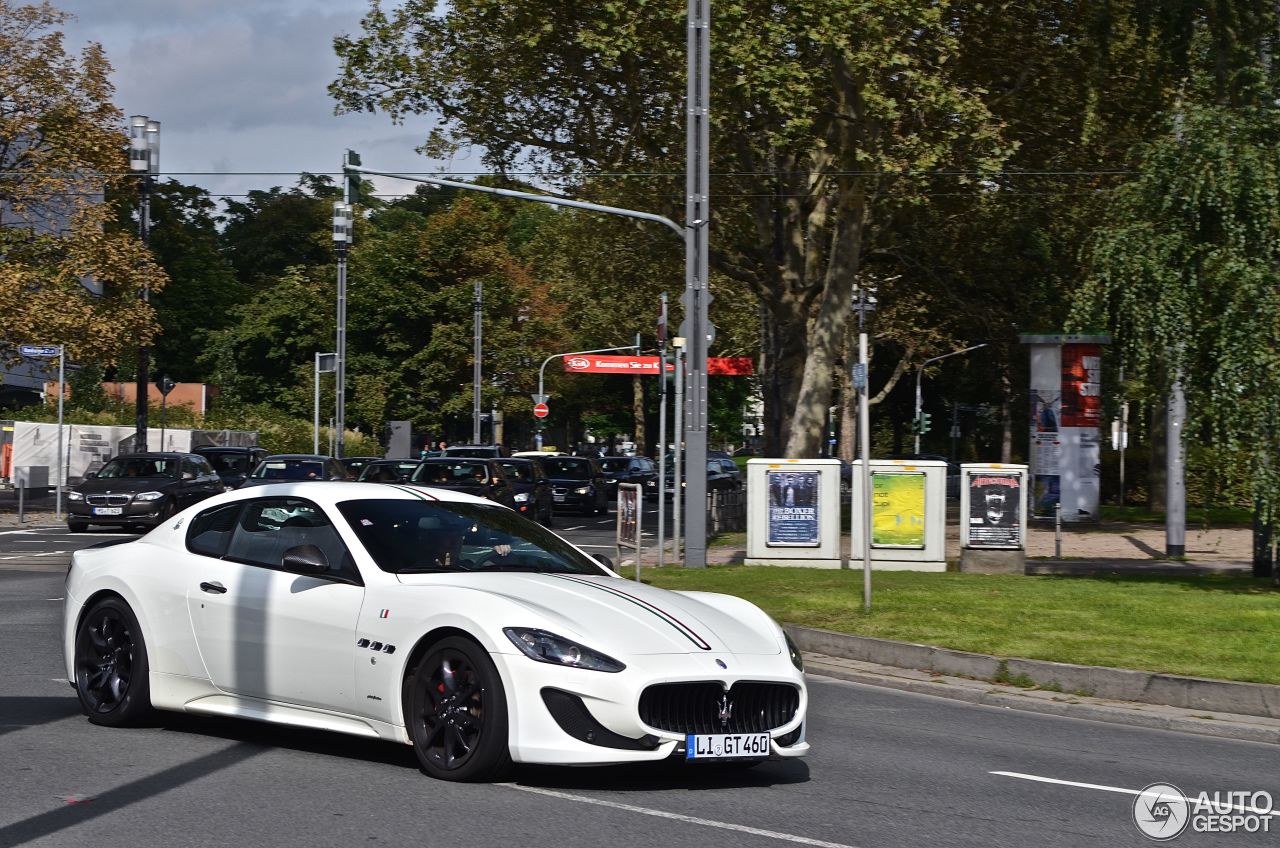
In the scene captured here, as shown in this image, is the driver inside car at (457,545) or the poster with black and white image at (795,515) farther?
the poster with black and white image at (795,515)

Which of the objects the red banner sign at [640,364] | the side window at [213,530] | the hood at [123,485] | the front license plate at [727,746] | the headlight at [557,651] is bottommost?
the front license plate at [727,746]

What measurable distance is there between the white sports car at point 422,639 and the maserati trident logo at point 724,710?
11 mm

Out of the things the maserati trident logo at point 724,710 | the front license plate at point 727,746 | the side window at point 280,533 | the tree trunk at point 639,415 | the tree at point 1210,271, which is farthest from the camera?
the tree trunk at point 639,415

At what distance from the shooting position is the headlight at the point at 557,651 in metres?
7.46

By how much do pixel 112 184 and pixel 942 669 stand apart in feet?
98.7

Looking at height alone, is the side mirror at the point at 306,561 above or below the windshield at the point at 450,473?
below

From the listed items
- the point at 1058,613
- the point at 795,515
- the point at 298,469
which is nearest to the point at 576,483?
the point at 298,469

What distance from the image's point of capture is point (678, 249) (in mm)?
38156

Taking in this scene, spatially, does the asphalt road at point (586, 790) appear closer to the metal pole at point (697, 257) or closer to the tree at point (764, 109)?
the metal pole at point (697, 257)

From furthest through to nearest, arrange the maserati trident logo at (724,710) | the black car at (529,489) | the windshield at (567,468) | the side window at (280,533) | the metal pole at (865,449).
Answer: the windshield at (567,468), the black car at (529,489), the metal pole at (865,449), the side window at (280,533), the maserati trident logo at (724,710)

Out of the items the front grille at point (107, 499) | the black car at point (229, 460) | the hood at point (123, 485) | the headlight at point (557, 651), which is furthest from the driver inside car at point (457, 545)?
the black car at point (229, 460)

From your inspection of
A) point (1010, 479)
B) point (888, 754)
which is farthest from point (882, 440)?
point (888, 754)

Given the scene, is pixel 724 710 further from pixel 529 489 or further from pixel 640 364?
pixel 640 364

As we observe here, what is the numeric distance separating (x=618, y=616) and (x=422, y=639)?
3.12 ft
